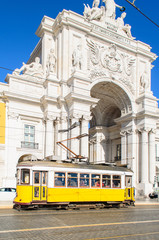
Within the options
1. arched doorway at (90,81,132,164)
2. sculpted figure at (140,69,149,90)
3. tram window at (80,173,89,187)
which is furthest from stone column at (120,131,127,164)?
tram window at (80,173,89,187)

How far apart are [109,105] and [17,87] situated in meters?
14.8

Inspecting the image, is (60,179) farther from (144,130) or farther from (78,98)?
(144,130)

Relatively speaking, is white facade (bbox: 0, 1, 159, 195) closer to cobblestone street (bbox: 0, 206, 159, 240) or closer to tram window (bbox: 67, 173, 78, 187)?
tram window (bbox: 67, 173, 78, 187)

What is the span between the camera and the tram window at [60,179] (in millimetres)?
16438

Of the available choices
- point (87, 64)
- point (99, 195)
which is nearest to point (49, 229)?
point (99, 195)

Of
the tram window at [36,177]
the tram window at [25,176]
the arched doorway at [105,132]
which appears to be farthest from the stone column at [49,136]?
the tram window at [36,177]

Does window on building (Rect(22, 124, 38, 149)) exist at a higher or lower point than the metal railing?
higher

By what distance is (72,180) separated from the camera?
16938 millimetres

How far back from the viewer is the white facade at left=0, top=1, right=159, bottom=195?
27.6 meters

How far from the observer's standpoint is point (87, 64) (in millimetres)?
31469

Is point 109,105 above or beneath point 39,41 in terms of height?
beneath

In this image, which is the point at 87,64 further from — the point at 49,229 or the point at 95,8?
the point at 49,229

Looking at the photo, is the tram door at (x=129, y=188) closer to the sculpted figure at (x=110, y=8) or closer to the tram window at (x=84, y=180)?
the tram window at (x=84, y=180)

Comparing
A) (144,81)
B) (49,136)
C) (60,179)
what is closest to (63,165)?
(60,179)
